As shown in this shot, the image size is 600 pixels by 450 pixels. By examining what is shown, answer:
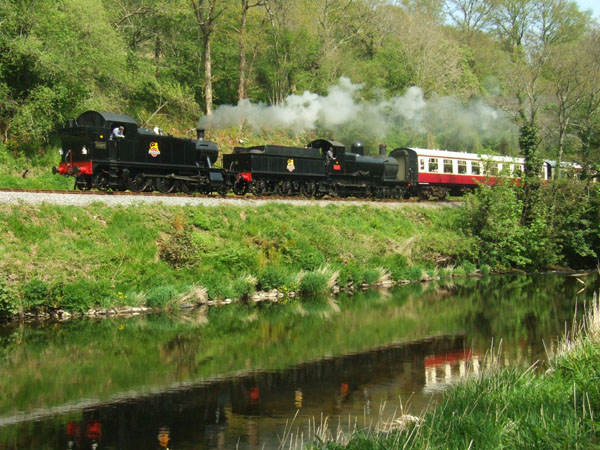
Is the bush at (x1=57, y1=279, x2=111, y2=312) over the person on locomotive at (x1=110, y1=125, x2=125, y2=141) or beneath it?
beneath

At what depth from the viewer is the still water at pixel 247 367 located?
11.7m

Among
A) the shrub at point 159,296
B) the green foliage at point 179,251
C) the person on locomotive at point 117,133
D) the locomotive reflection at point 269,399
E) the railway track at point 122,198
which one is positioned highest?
the person on locomotive at point 117,133

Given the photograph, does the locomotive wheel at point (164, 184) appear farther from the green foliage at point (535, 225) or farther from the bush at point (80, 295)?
the green foliage at point (535, 225)

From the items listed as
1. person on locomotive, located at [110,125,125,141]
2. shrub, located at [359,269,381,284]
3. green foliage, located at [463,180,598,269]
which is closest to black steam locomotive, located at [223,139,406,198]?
green foliage, located at [463,180,598,269]

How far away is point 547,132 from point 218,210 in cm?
4256

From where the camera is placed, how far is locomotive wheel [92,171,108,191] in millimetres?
27078

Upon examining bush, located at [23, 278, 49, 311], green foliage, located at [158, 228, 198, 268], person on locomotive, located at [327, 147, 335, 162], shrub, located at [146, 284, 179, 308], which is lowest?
shrub, located at [146, 284, 179, 308]

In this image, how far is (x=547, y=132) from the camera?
60.7 m

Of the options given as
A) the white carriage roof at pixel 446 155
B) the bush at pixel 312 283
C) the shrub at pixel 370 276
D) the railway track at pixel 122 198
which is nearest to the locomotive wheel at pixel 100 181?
the railway track at pixel 122 198

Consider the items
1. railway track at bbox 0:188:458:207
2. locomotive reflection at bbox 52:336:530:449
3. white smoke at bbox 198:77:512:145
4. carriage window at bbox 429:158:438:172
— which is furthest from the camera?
carriage window at bbox 429:158:438:172

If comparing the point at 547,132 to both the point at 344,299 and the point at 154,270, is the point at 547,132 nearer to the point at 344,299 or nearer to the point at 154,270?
the point at 344,299

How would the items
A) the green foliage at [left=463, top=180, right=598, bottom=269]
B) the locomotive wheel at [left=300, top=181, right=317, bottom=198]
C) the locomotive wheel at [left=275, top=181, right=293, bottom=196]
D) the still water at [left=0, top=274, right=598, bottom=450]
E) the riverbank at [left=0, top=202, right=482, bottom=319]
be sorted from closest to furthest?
the still water at [left=0, top=274, right=598, bottom=450] → the riverbank at [left=0, top=202, right=482, bottom=319] → the locomotive wheel at [left=275, top=181, right=293, bottom=196] → the locomotive wheel at [left=300, top=181, right=317, bottom=198] → the green foliage at [left=463, top=180, right=598, bottom=269]

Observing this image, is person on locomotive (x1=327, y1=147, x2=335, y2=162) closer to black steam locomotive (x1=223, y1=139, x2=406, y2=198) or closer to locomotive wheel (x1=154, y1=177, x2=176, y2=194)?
black steam locomotive (x1=223, y1=139, x2=406, y2=198)

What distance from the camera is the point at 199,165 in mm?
30922
